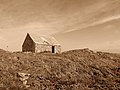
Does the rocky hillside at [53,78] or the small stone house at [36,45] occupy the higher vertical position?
the small stone house at [36,45]

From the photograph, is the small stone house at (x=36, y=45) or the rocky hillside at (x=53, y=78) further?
the small stone house at (x=36, y=45)

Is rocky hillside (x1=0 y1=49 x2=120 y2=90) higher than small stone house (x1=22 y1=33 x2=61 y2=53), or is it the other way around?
small stone house (x1=22 y1=33 x2=61 y2=53)

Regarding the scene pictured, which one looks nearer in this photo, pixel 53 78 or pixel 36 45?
pixel 53 78

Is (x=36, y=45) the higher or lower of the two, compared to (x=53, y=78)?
higher

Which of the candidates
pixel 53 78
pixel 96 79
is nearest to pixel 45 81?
pixel 53 78

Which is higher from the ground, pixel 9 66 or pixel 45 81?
pixel 9 66

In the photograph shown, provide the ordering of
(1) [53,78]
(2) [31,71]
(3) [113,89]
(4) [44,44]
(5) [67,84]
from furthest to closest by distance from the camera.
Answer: (4) [44,44], (2) [31,71], (1) [53,78], (5) [67,84], (3) [113,89]

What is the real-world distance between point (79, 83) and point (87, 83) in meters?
0.72

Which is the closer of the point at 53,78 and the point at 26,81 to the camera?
the point at 26,81

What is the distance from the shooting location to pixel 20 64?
50.0 ft

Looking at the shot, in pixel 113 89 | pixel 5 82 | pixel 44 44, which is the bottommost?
pixel 113 89

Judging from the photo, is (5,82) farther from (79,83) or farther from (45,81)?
(79,83)

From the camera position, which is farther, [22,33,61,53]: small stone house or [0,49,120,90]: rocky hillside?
[22,33,61,53]: small stone house

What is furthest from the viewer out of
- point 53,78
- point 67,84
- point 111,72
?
point 111,72
